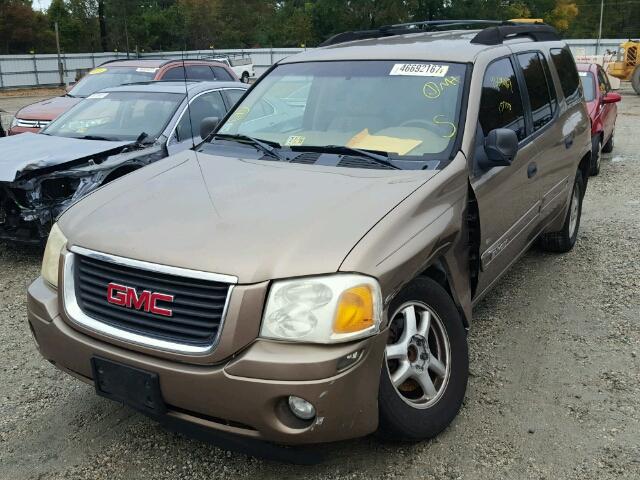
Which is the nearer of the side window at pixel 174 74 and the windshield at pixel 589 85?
the windshield at pixel 589 85

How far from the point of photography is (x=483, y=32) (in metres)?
4.12

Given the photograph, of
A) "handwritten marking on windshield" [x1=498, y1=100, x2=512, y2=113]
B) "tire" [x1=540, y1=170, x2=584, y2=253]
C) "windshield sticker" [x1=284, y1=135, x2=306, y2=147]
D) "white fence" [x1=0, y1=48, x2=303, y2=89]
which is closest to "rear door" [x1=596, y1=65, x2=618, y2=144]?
"tire" [x1=540, y1=170, x2=584, y2=253]

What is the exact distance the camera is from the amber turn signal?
2.42 metres

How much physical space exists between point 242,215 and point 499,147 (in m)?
1.53

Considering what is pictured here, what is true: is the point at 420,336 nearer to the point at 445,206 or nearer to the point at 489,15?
the point at 445,206

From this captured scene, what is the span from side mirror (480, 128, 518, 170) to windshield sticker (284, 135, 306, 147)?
106cm

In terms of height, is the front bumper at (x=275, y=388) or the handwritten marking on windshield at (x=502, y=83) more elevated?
the handwritten marking on windshield at (x=502, y=83)

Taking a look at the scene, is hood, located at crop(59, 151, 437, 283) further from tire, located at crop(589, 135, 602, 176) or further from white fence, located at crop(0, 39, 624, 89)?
white fence, located at crop(0, 39, 624, 89)

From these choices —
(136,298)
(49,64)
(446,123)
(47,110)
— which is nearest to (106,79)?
(47,110)

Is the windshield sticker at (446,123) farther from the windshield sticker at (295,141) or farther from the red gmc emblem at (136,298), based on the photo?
the red gmc emblem at (136,298)

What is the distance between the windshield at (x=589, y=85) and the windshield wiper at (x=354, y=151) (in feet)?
24.2

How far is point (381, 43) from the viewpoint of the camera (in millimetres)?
4312

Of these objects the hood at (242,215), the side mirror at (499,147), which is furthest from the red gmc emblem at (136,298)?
the side mirror at (499,147)

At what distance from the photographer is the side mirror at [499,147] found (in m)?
3.46
